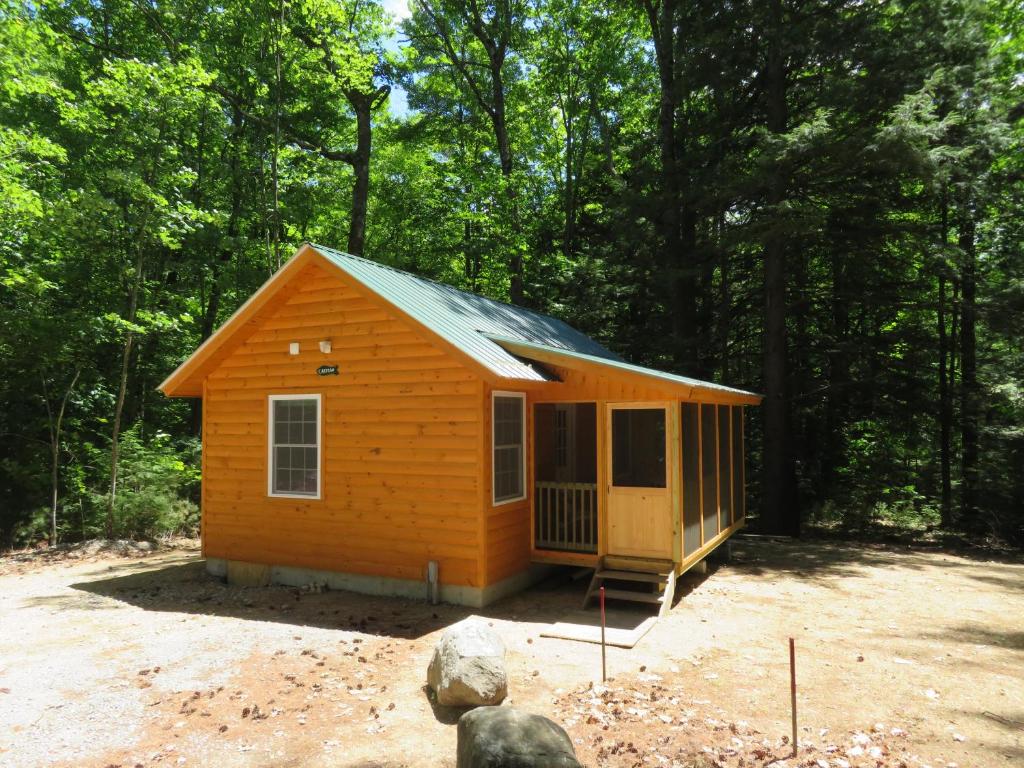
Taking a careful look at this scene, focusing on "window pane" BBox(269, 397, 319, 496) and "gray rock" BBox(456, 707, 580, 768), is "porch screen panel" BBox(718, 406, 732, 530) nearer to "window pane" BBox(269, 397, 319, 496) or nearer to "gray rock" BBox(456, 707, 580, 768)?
"window pane" BBox(269, 397, 319, 496)

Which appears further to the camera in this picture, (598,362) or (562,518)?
(562,518)

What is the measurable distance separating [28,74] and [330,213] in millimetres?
11584

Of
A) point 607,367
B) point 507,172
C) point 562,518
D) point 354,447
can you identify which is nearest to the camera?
point 607,367

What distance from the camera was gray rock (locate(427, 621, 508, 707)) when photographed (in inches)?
205

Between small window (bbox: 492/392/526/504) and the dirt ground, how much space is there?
149 cm

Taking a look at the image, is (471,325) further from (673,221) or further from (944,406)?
(944,406)

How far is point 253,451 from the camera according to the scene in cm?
996

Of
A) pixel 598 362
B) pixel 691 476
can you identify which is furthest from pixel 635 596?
pixel 598 362

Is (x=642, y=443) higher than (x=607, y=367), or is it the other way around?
(x=607, y=367)

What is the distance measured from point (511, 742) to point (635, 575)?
4832mm

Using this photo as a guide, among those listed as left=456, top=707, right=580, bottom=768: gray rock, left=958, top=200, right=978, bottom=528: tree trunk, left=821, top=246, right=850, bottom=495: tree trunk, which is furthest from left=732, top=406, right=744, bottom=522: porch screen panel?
left=456, top=707, right=580, bottom=768: gray rock

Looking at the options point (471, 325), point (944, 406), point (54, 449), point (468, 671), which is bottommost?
point (468, 671)

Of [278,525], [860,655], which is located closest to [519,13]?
[278,525]

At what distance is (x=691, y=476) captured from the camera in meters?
9.02
